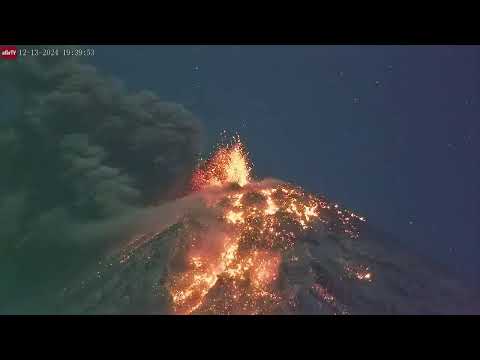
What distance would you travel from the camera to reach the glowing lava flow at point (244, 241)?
28.9m

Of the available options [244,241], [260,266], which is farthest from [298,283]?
[244,241]

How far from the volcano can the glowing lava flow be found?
80mm

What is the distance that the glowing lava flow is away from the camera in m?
28.9

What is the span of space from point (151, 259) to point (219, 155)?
15141 mm

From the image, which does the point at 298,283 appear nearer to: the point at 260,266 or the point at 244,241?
the point at 260,266

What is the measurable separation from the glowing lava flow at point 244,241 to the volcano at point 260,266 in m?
0.08

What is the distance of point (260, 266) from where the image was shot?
104 feet

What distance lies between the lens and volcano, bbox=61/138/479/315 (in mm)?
29578

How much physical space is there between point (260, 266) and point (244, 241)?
3004mm

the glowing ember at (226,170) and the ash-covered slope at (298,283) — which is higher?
the glowing ember at (226,170)

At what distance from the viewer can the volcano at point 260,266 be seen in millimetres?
29578

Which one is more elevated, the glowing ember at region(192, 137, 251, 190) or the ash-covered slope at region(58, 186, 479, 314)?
the glowing ember at region(192, 137, 251, 190)
